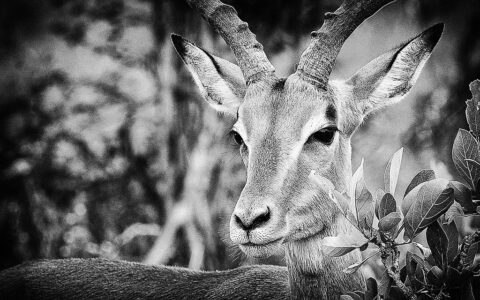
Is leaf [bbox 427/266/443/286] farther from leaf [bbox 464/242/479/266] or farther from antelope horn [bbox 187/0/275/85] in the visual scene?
antelope horn [bbox 187/0/275/85]

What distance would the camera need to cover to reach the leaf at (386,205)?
1837 mm

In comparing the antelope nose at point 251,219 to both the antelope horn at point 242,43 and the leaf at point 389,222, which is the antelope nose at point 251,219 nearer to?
the leaf at point 389,222

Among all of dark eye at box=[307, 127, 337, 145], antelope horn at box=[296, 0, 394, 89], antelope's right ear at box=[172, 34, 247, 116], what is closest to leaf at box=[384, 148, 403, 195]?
dark eye at box=[307, 127, 337, 145]

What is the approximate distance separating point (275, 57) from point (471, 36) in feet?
5.46

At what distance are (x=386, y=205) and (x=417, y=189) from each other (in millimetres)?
117

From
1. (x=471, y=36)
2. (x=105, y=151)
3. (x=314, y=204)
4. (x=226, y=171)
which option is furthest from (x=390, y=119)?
(x=105, y=151)

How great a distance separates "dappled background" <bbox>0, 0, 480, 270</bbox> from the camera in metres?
4.70

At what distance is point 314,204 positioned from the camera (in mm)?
3152

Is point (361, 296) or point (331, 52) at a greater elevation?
point (331, 52)

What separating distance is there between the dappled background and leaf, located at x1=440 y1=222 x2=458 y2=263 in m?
2.94

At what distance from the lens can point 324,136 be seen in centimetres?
329

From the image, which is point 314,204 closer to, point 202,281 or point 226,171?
point 202,281

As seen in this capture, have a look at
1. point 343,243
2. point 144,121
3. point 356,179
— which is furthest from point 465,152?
point 144,121

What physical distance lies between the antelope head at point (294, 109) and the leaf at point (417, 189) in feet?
3.18
